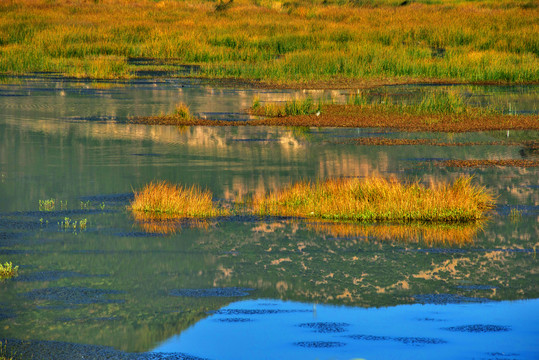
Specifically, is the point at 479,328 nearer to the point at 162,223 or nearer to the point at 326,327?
the point at 326,327

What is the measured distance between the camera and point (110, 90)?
36562 millimetres

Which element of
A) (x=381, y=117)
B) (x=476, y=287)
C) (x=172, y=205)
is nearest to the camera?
(x=476, y=287)

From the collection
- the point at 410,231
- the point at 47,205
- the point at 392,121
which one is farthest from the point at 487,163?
the point at 47,205

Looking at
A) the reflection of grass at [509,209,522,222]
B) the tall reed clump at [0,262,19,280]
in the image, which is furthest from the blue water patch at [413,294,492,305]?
the tall reed clump at [0,262,19,280]

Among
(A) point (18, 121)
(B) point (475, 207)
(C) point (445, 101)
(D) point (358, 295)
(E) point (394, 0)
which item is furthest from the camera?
(E) point (394, 0)

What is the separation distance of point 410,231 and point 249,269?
10.7ft

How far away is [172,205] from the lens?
14.7 metres

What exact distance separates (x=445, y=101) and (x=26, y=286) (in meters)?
22.7

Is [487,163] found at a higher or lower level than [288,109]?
lower

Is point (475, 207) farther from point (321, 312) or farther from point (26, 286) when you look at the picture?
point (26, 286)

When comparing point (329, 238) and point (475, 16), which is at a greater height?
point (475, 16)

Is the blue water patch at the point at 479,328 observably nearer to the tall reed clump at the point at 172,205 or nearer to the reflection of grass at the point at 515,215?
the reflection of grass at the point at 515,215

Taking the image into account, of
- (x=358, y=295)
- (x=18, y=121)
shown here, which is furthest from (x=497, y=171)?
(x=18, y=121)

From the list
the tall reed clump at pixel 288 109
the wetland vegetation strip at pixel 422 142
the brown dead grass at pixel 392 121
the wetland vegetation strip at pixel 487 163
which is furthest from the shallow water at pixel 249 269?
the tall reed clump at pixel 288 109
